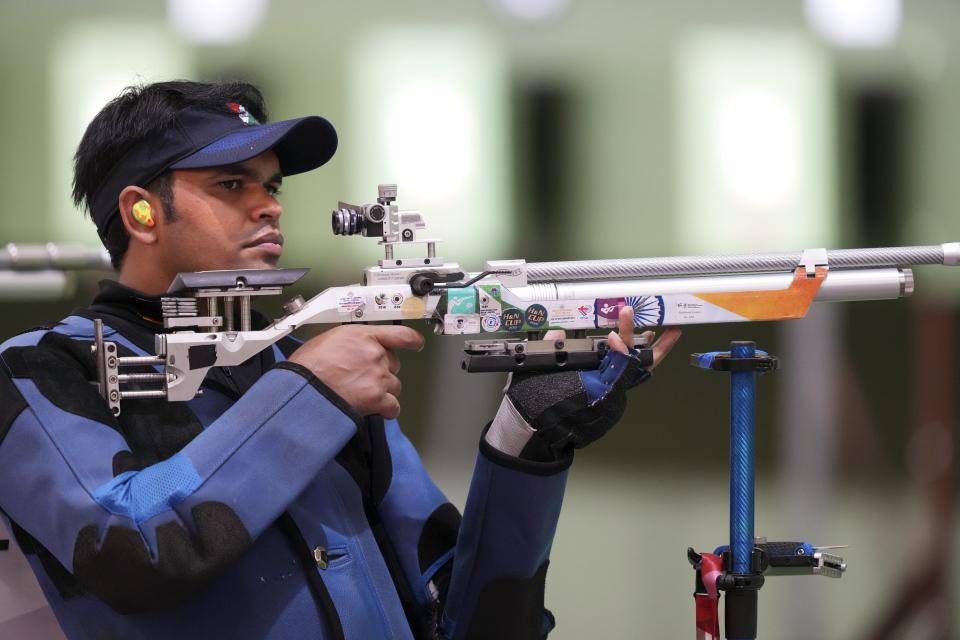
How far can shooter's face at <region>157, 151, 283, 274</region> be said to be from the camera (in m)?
1.62

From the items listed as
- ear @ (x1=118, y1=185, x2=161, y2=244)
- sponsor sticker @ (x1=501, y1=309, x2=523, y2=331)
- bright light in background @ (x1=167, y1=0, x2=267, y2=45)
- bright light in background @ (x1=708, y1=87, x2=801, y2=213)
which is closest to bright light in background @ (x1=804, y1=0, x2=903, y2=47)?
bright light in background @ (x1=708, y1=87, x2=801, y2=213)

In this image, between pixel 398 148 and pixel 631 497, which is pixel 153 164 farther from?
pixel 631 497

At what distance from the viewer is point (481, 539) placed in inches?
65.4

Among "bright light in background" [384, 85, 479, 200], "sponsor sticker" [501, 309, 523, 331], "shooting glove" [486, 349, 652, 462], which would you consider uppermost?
"bright light in background" [384, 85, 479, 200]

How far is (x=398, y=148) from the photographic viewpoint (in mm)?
3404

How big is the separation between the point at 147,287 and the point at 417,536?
544mm

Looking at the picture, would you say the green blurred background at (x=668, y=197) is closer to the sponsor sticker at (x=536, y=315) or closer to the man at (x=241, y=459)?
the man at (x=241, y=459)

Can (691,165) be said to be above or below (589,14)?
below

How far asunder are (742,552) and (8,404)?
3.27 feet

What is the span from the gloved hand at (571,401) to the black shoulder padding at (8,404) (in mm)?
624

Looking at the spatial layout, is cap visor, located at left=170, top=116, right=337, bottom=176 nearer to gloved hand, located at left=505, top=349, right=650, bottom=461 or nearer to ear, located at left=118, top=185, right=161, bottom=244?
ear, located at left=118, top=185, right=161, bottom=244

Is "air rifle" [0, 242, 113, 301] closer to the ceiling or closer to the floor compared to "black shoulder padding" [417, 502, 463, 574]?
closer to the ceiling

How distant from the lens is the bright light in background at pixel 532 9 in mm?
3486

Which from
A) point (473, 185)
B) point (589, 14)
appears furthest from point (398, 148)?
point (589, 14)
